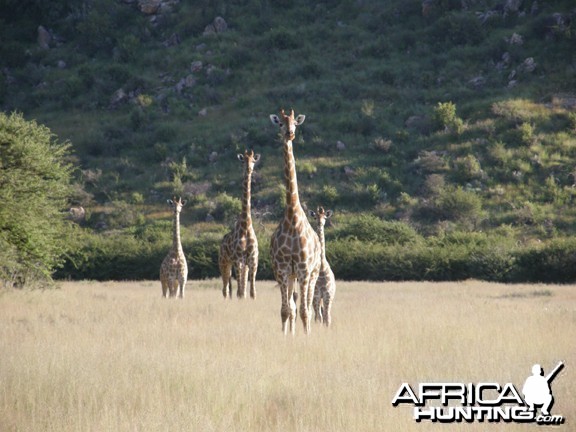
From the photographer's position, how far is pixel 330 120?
62.2 metres

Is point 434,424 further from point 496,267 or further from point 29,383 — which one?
point 496,267

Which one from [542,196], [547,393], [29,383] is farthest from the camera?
[542,196]

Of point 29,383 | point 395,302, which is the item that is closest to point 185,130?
point 395,302

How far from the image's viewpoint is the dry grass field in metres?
9.09

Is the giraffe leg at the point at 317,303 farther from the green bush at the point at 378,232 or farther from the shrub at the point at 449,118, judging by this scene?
the shrub at the point at 449,118

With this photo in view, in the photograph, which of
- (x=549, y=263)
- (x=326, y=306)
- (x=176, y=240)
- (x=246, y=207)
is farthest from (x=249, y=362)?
(x=549, y=263)

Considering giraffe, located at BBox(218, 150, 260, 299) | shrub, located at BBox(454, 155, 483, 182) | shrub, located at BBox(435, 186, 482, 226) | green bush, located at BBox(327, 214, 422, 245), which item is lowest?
giraffe, located at BBox(218, 150, 260, 299)

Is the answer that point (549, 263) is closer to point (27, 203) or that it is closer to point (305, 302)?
point (27, 203)

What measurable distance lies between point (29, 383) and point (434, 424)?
Answer: 15.8 ft

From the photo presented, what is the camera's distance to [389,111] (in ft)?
206

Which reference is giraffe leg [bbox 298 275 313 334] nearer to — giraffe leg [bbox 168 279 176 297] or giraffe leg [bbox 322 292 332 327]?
giraffe leg [bbox 322 292 332 327]

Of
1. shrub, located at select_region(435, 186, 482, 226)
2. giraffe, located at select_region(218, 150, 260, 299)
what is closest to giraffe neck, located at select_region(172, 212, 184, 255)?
giraffe, located at select_region(218, 150, 260, 299)
